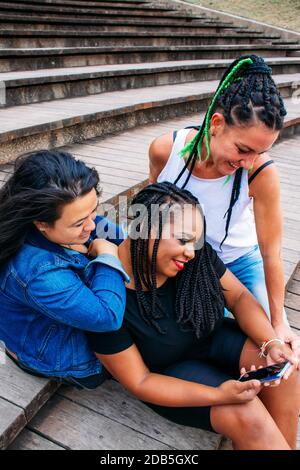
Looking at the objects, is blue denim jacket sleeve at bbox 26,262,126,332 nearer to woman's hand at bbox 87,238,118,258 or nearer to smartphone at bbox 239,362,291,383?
woman's hand at bbox 87,238,118,258

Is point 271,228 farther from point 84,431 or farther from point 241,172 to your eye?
point 84,431

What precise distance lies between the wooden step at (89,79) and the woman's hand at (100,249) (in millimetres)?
1993

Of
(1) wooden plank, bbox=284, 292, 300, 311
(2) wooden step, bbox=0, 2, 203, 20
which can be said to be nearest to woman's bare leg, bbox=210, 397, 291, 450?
(1) wooden plank, bbox=284, 292, 300, 311

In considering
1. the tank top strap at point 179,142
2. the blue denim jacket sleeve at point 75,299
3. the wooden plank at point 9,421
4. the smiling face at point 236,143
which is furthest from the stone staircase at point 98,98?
the smiling face at point 236,143

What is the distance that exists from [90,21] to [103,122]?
2.61 metres

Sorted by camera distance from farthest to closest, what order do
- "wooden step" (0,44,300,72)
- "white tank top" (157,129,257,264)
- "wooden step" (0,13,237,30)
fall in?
1. "wooden step" (0,13,237,30)
2. "wooden step" (0,44,300,72)
3. "white tank top" (157,129,257,264)

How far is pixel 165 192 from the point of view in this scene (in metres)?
1.27

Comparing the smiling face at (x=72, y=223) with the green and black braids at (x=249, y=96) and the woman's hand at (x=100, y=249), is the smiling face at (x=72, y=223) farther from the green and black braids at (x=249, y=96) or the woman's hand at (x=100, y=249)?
the green and black braids at (x=249, y=96)

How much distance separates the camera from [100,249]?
125 centimetres

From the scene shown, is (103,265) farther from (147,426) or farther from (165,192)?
(147,426)

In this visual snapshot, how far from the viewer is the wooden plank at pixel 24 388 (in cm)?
125

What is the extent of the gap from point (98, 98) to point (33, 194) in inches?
105

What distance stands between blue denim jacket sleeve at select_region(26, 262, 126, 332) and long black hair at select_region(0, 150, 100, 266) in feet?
0.39

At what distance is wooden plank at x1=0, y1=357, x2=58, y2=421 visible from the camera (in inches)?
49.1
